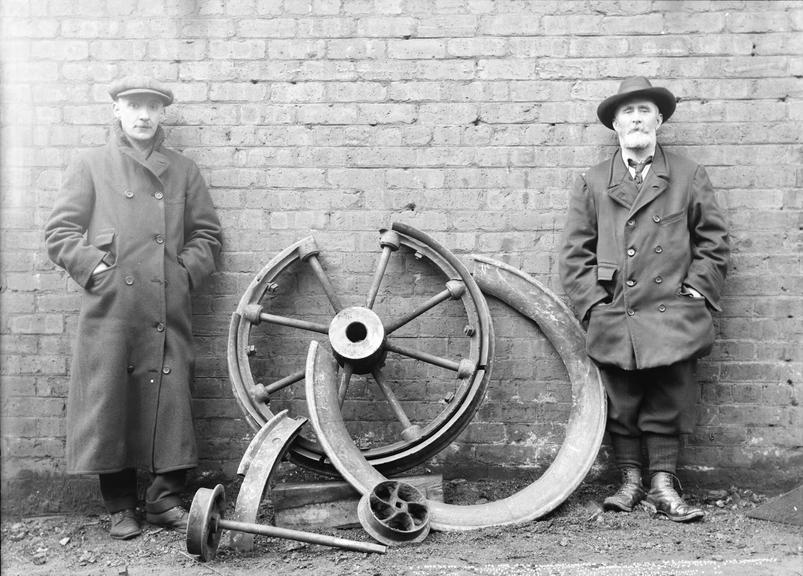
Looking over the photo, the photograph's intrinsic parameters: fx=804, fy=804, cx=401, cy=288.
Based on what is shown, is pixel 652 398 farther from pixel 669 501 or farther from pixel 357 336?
pixel 357 336

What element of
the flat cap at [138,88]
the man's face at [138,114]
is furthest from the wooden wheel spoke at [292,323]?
the flat cap at [138,88]

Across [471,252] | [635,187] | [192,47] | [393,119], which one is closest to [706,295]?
[635,187]

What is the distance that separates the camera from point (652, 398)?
12.9 ft

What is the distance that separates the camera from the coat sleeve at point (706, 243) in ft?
12.5

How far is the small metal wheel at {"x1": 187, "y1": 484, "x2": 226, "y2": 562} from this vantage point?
3.20 meters

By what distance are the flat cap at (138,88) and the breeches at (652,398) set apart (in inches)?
100

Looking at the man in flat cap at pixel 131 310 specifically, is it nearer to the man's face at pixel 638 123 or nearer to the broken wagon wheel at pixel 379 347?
the broken wagon wheel at pixel 379 347

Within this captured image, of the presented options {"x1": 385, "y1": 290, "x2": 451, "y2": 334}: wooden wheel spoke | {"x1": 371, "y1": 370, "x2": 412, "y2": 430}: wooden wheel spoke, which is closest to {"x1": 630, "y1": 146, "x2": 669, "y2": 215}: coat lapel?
{"x1": 385, "y1": 290, "x2": 451, "y2": 334}: wooden wheel spoke

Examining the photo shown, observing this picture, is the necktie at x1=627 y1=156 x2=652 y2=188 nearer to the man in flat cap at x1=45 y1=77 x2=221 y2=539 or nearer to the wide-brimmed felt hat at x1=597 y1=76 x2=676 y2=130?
the wide-brimmed felt hat at x1=597 y1=76 x2=676 y2=130

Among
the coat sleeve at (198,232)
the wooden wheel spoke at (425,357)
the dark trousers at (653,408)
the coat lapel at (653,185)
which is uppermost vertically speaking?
the coat lapel at (653,185)

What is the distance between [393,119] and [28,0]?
6.55 feet

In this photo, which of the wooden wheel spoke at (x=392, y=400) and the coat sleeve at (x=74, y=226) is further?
the wooden wheel spoke at (x=392, y=400)

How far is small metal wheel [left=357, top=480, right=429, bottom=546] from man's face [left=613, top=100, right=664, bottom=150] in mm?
1958

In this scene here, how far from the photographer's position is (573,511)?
3824 mm
